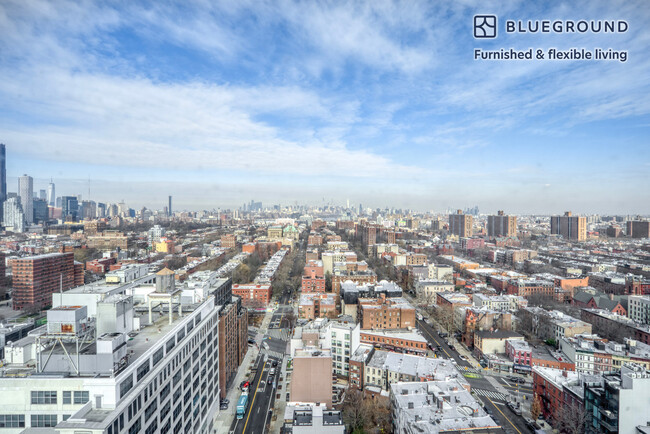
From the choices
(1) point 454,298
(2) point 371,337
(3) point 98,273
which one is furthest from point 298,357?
(3) point 98,273

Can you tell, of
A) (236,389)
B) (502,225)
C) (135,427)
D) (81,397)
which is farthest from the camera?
(502,225)

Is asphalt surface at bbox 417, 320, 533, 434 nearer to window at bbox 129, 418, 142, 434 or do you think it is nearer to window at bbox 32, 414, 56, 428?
window at bbox 129, 418, 142, 434

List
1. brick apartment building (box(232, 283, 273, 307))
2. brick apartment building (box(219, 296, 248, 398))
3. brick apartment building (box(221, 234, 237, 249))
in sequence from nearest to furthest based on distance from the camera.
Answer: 1. brick apartment building (box(219, 296, 248, 398))
2. brick apartment building (box(232, 283, 273, 307))
3. brick apartment building (box(221, 234, 237, 249))

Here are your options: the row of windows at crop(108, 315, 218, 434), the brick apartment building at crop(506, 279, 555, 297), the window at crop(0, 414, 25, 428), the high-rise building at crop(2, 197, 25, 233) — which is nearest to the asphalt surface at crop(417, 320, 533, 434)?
the row of windows at crop(108, 315, 218, 434)

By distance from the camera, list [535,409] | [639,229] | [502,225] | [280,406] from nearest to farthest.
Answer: [535,409] < [280,406] < [639,229] < [502,225]

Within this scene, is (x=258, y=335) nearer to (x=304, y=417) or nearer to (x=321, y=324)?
(x=321, y=324)

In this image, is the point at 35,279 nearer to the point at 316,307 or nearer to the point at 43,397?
the point at 316,307

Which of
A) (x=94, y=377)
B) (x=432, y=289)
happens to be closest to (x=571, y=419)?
(x=94, y=377)
